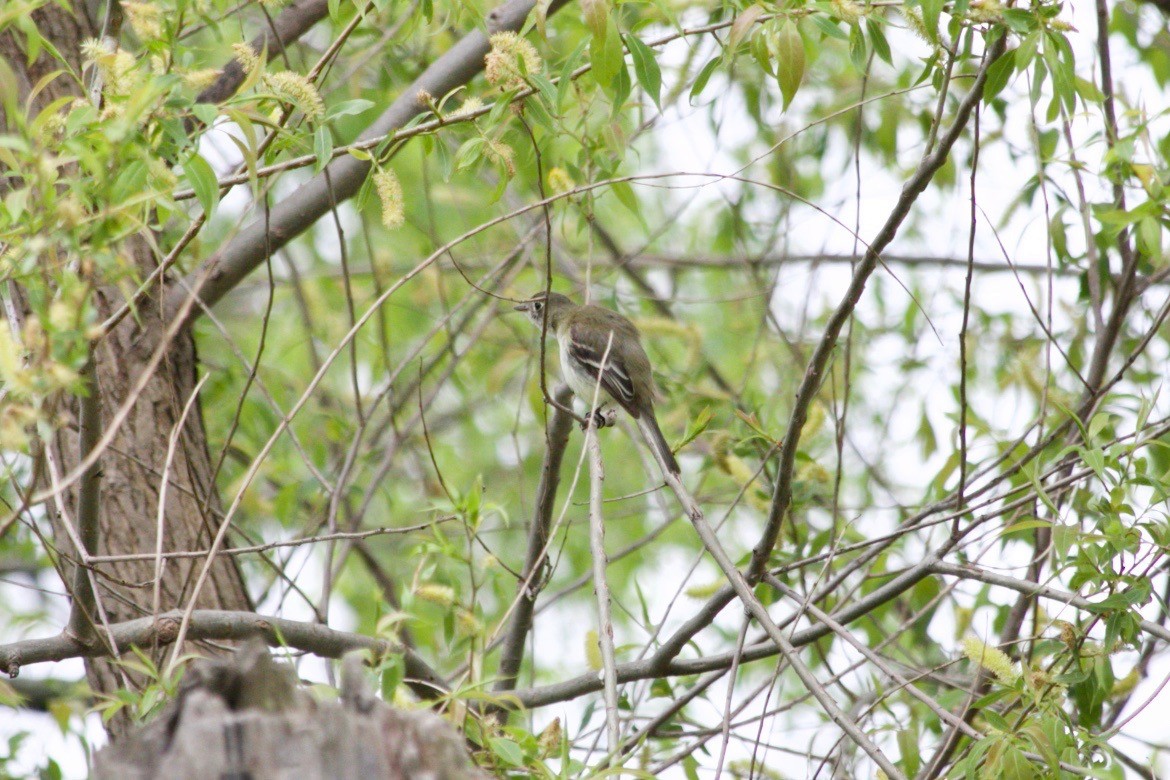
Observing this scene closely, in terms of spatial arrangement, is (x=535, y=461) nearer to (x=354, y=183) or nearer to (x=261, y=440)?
(x=261, y=440)

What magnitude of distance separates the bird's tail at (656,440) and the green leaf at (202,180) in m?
1.94

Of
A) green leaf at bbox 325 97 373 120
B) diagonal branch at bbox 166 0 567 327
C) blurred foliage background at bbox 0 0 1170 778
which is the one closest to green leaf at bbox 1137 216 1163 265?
blurred foliage background at bbox 0 0 1170 778

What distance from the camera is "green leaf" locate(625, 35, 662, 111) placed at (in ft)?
12.3

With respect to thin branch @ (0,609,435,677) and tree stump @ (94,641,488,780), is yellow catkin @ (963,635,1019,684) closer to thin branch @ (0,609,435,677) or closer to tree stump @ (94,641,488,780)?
thin branch @ (0,609,435,677)

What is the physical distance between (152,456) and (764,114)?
463cm

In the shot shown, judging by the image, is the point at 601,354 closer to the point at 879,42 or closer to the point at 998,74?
the point at 879,42

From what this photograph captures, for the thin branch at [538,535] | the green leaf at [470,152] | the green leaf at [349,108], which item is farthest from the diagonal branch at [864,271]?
the green leaf at [349,108]

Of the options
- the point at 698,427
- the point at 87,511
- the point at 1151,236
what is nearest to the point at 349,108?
the point at 87,511

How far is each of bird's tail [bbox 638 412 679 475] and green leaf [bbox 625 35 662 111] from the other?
1.37 meters

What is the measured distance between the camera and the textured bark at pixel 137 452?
16.4 feet

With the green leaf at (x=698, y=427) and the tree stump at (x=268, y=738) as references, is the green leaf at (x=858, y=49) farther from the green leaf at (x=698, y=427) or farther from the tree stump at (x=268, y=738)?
the tree stump at (x=268, y=738)

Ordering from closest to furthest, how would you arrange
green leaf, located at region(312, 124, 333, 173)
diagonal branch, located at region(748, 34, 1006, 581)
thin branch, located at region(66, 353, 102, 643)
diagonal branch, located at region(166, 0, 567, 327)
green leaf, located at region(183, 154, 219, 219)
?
green leaf, located at region(183, 154, 219, 219), thin branch, located at region(66, 353, 102, 643), diagonal branch, located at region(748, 34, 1006, 581), green leaf, located at region(312, 124, 333, 173), diagonal branch, located at region(166, 0, 567, 327)

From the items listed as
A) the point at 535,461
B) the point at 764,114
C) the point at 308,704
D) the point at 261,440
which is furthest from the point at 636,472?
the point at 308,704

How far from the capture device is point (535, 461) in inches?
386
